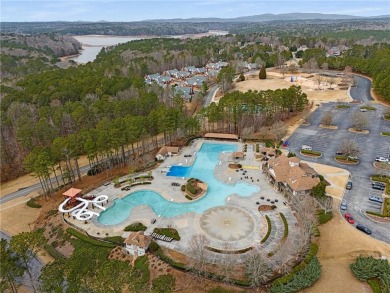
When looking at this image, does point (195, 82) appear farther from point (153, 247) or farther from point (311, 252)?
point (311, 252)

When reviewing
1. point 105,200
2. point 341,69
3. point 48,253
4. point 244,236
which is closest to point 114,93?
point 105,200

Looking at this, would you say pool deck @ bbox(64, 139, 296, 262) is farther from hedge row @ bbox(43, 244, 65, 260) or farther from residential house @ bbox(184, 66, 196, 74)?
residential house @ bbox(184, 66, 196, 74)

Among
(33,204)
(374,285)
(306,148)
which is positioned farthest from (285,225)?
(33,204)

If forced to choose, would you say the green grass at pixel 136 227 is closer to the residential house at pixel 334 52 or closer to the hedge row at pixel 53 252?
the hedge row at pixel 53 252

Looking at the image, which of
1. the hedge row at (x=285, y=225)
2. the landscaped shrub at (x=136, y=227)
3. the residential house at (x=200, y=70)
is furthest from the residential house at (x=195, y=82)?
the landscaped shrub at (x=136, y=227)

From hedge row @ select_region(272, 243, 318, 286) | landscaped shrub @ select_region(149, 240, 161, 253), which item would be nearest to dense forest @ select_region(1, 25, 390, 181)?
landscaped shrub @ select_region(149, 240, 161, 253)

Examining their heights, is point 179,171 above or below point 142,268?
below
